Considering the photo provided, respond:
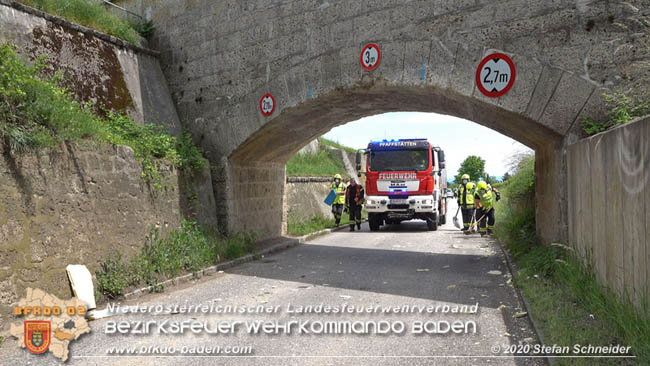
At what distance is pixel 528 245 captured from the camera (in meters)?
8.72

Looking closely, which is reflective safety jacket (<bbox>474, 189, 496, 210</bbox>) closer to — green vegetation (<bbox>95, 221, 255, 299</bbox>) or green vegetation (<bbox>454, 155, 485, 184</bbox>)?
green vegetation (<bbox>95, 221, 255, 299</bbox>)

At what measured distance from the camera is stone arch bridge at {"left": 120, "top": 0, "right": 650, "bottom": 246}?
6.59 metres

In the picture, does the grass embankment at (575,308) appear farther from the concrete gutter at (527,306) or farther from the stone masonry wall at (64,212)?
the stone masonry wall at (64,212)

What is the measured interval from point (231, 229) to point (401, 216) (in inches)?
268

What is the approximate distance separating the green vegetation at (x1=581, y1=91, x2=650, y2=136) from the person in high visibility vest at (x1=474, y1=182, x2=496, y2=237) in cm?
649

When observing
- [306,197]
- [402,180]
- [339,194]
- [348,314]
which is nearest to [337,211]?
[339,194]

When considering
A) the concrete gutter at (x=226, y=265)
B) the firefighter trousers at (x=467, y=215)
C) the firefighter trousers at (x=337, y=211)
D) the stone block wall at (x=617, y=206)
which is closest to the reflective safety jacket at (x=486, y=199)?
the firefighter trousers at (x=467, y=215)

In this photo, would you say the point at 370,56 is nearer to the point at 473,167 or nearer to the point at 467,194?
the point at 467,194

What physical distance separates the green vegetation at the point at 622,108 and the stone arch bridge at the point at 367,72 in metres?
0.18

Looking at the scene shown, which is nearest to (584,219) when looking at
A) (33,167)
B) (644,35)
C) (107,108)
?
(644,35)

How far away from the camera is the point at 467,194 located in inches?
540

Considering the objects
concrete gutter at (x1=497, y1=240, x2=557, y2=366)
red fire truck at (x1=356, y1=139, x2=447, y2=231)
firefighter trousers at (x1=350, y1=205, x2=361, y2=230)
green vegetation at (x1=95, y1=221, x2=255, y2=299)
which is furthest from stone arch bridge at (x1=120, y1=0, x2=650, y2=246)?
firefighter trousers at (x1=350, y1=205, x2=361, y2=230)

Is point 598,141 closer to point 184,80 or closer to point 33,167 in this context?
point 33,167

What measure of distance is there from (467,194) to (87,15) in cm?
1076
